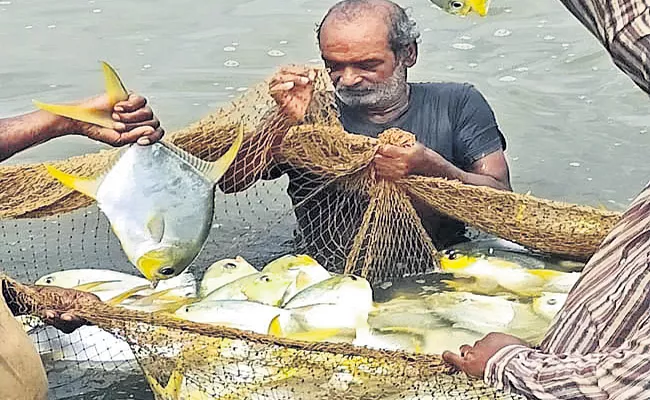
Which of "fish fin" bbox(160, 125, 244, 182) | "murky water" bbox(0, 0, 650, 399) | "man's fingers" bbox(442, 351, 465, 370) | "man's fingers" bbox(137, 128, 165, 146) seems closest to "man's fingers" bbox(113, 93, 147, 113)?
A: "man's fingers" bbox(137, 128, 165, 146)

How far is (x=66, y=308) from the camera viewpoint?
12.0 feet

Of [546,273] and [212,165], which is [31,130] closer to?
[212,165]

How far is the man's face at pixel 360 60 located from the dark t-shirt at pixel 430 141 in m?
0.15

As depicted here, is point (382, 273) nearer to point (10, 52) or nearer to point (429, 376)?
point (429, 376)

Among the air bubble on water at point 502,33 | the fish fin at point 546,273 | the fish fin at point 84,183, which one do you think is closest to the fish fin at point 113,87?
the fish fin at point 84,183

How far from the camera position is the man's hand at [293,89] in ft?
14.8

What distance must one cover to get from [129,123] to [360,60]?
5.88ft

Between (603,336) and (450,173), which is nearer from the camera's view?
(603,336)

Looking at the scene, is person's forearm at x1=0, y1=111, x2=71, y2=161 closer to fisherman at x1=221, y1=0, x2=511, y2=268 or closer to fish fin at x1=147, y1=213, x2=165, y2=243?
fish fin at x1=147, y1=213, x2=165, y2=243

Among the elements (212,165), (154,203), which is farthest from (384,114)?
(154,203)

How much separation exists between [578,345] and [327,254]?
2.90 meters

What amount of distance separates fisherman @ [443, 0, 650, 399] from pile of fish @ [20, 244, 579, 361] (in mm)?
1574

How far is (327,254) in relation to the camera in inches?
208

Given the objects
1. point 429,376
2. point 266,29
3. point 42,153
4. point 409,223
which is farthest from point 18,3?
point 429,376
